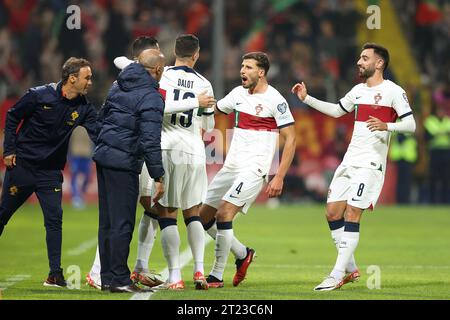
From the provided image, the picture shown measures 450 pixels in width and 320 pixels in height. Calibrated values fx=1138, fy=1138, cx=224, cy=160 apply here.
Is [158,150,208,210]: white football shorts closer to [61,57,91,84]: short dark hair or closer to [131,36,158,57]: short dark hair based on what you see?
[131,36,158,57]: short dark hair

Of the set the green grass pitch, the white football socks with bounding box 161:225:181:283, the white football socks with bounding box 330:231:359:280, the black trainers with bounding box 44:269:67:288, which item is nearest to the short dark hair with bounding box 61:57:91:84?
the white football socks with bounding box 161:225:181:283

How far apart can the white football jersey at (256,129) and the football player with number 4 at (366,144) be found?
337 millimetres

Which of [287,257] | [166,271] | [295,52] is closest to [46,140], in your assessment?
[166,271]

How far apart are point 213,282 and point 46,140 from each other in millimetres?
2184

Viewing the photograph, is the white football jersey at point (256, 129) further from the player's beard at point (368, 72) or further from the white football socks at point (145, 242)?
the white football socks at point (145, 242)

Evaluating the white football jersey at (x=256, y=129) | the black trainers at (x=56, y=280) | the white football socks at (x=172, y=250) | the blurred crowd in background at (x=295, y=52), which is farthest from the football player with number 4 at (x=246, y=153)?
the blurred crowd in background at (x=295, y=52)

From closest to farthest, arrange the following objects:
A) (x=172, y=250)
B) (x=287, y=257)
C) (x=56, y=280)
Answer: (x=172, y=250), (x=56, y=280), (x=287, y=257)

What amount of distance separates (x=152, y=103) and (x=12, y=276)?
120 inches

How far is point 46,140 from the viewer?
37.1 feet

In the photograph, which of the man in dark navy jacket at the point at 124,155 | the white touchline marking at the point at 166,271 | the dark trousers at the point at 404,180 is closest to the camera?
the white touchline marking at the point at 166,271

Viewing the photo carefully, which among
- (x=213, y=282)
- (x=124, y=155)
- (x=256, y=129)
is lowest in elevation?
(x=213, y=282)

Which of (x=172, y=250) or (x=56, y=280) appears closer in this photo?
(x=172, y=250)

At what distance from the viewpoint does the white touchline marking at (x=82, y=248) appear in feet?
49.3

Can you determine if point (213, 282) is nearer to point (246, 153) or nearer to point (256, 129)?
point (246, 153)
